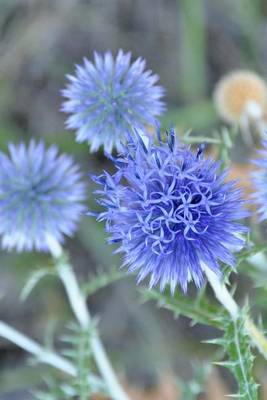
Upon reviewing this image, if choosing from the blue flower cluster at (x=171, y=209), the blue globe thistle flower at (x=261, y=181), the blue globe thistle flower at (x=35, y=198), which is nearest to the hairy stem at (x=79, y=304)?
the blue globe thistle flower at (x=35, y=198)

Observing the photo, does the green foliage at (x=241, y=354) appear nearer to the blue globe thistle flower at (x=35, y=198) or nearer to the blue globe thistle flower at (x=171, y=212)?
the blue globe thistle flower at (x=171, y=212)

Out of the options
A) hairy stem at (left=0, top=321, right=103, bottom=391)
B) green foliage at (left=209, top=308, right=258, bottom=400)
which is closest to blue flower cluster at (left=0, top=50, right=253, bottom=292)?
green foliage at (left=209, top=308, right=258, bottom=400)

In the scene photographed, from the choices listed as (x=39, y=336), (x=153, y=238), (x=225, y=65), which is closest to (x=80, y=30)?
(x=225, y=65)

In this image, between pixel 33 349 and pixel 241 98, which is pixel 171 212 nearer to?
pixel 33 349

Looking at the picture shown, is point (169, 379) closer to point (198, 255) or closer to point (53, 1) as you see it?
point (198, 255)

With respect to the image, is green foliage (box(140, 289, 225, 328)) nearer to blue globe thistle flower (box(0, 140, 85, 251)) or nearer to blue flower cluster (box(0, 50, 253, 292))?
blue flower cluster (box(0, 50, 253, 292))

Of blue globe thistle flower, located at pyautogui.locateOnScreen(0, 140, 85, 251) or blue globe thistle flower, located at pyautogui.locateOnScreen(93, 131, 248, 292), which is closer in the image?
blue globe thistle flower, located at pyautogui.locateOnScreen(93, 131, 248, 292)

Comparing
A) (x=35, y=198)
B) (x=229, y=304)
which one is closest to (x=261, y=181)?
(x=229, y=304)
